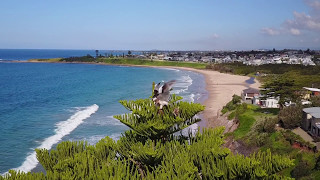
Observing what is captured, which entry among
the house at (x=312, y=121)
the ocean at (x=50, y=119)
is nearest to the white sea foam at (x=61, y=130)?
the ocean at (x=50, y=119)

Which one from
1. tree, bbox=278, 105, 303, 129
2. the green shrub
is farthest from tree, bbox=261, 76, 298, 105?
the green shrub

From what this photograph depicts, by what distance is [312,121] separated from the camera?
23344 mm

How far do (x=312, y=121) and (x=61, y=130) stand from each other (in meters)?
21.7

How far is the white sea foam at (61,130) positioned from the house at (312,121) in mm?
19258

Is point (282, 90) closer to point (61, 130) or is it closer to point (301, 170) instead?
point (301, 170)

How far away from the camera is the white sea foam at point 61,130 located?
22484 mm

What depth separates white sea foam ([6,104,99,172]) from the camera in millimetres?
22484

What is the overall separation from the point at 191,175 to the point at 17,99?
4721 cm

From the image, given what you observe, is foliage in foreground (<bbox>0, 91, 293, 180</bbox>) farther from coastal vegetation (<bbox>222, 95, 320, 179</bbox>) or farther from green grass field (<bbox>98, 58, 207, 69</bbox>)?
green grass field (<bbox>98, 58, 207, 69</bbox>)

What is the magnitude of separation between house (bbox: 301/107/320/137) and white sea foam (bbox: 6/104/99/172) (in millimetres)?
19258

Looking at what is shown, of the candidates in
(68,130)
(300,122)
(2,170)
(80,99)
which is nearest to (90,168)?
(2,170)

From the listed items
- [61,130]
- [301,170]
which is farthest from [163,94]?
[61,130]

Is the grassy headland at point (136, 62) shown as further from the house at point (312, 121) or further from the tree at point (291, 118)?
the house at point (312, 121)

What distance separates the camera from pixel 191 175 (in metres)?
8.79
